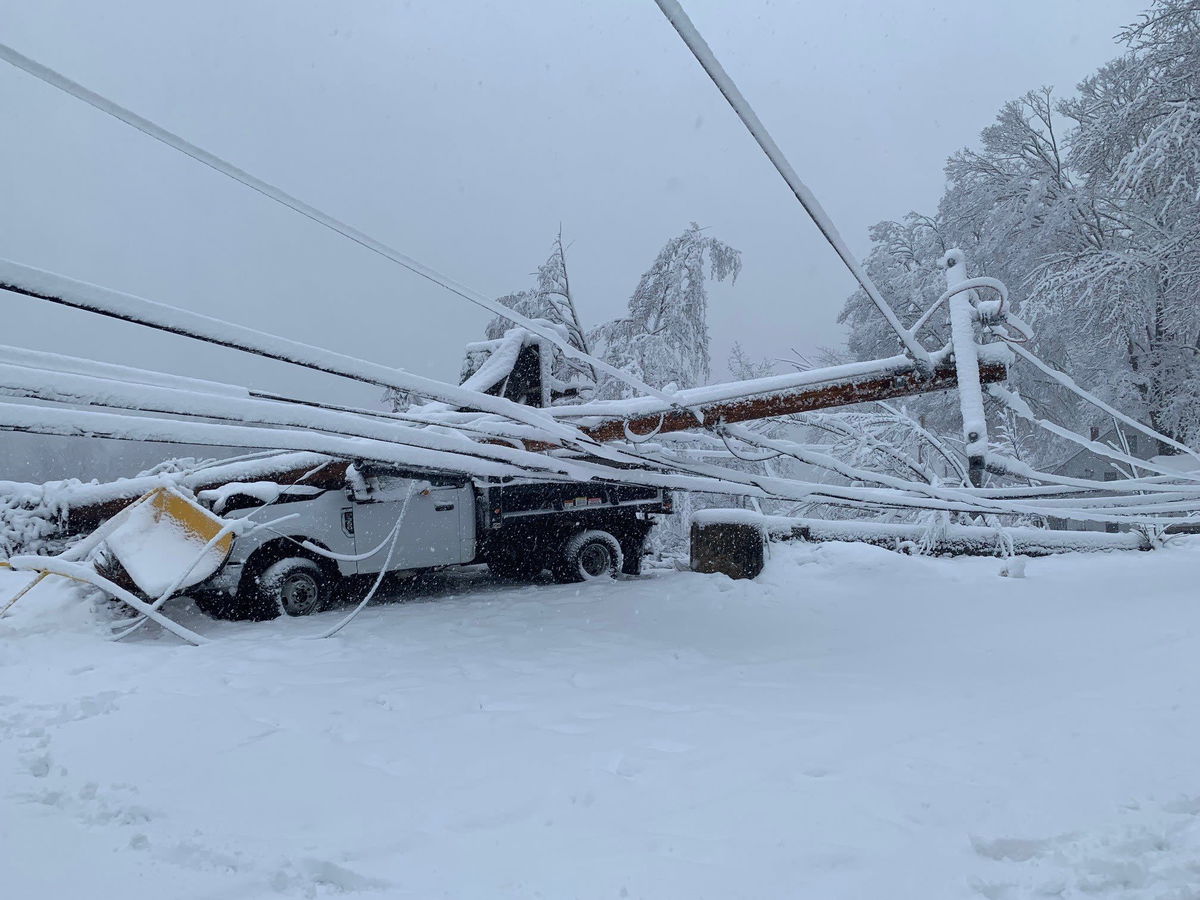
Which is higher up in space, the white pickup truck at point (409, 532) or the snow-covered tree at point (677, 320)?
the snow-covered tree at point (677, 320)

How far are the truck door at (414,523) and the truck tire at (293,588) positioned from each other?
486 millimetres

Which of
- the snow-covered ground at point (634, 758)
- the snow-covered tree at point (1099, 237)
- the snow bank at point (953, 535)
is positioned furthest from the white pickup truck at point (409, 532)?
the snow-covered tree at point (1099, 237)

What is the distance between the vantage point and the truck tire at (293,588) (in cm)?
831

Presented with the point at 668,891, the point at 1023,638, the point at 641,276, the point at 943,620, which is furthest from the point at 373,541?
the point at 641,276

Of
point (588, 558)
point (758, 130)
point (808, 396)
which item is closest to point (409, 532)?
point (588, 558)

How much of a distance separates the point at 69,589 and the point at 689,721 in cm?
699

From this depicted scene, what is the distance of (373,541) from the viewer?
9.15m

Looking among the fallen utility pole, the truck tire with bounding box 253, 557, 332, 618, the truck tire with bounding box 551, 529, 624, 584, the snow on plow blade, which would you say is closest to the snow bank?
the truck tire with bounding box 551, 529, 624, 584

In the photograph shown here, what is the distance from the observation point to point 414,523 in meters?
9.52

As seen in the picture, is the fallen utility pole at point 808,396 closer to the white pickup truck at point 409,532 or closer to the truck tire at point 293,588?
the white pickup truck at point 409,532

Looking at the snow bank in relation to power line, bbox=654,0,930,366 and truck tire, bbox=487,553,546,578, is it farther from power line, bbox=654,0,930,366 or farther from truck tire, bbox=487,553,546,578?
power line, bbox=654,0,930,366

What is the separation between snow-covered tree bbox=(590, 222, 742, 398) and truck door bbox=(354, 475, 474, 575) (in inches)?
294

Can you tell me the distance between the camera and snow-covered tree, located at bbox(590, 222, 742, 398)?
17.2 meters

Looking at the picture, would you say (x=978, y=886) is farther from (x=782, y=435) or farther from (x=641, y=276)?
(x=641, y=276)
